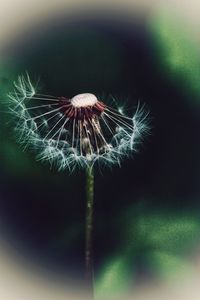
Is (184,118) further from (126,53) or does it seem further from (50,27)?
(50,27)

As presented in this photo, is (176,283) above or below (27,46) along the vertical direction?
below

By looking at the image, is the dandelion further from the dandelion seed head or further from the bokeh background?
the bokeh background

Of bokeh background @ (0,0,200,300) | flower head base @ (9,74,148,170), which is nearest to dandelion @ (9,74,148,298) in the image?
flower head base @ (9,74,148,170)

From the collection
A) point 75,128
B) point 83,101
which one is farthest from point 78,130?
point 83,101

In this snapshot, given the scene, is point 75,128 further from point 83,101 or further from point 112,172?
point 112,172

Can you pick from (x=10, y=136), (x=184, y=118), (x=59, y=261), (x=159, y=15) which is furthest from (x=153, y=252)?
(x=159, y=15)

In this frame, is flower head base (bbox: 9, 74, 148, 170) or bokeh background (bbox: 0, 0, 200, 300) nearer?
flower head base (bbox: 9, 74, 148, 170)
